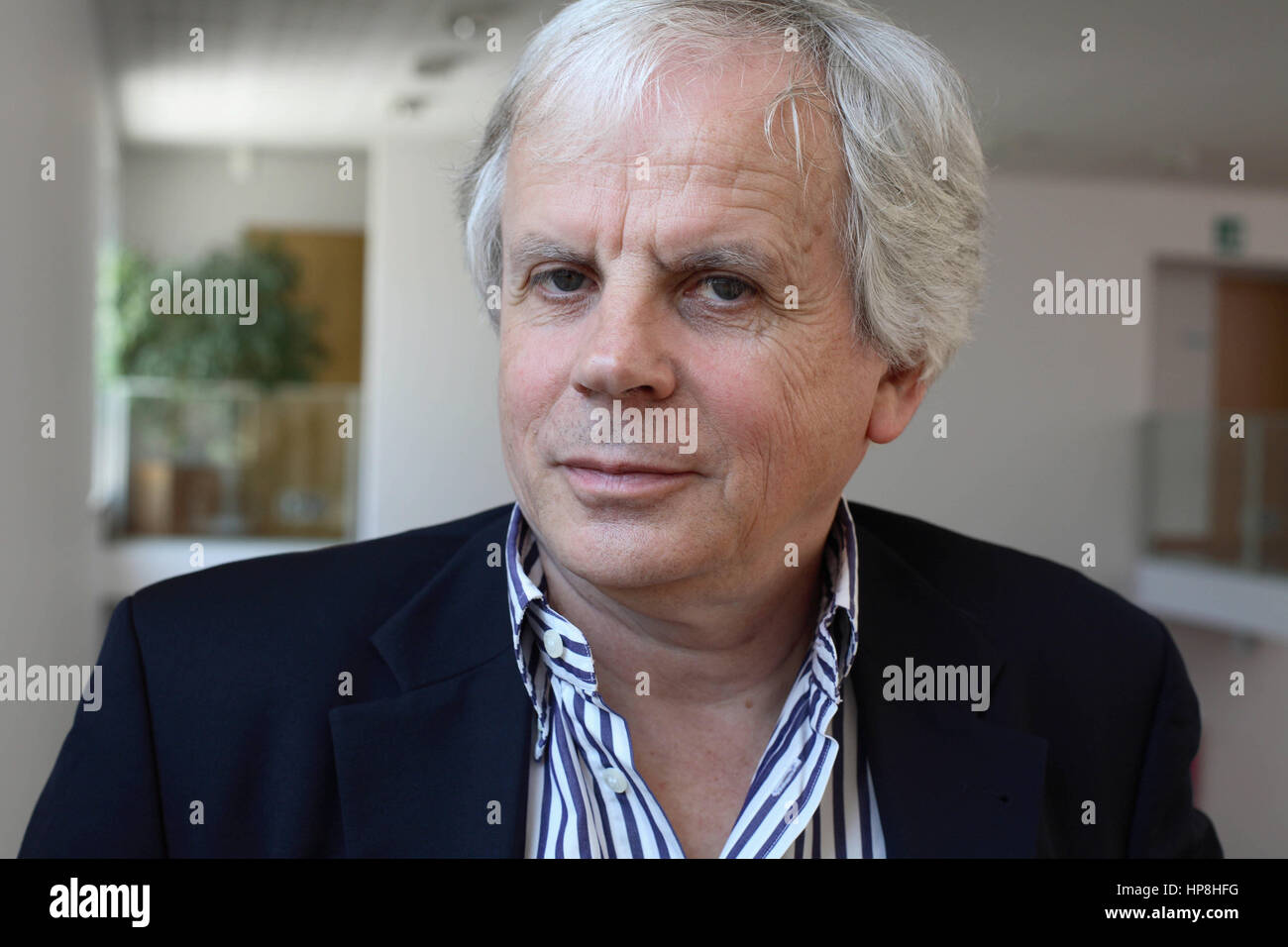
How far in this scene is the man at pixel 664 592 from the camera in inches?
37.0

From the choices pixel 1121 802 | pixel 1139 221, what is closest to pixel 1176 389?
pixel 1139 221

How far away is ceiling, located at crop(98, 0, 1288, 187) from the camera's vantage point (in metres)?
2.52

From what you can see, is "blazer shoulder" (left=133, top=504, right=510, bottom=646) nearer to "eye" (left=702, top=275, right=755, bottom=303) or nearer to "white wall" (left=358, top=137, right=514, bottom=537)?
"eye" (left=702, top=275, right=755, bottom=303)

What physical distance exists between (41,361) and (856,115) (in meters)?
1.57

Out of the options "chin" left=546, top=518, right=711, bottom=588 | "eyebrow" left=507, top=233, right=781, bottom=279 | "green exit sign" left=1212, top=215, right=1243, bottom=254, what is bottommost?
"chin" left=546, top=518, right=711, bottom=588

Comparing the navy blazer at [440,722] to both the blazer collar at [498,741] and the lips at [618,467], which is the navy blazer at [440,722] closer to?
the blazer collar at [498,741]

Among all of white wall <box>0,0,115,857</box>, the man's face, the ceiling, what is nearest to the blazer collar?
the man's face

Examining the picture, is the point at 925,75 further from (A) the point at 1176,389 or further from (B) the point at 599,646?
(A) the point at 1176,389

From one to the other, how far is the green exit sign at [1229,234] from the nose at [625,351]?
22.4ft

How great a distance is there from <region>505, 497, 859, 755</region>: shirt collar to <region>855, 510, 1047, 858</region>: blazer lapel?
57mm

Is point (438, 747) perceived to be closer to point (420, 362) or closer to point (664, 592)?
point (664, 592)

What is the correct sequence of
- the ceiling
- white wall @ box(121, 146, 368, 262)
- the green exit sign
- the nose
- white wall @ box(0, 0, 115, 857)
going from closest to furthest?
1. the nose
2. white wall @ box(0, 0, 115, 857)
3. the ceiling
4. the green exit sign
5. white wall @ box(121, 146, 368, 262)

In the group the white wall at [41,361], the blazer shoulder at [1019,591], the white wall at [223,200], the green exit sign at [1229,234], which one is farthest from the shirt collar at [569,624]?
the green exit sign at [1229,234]

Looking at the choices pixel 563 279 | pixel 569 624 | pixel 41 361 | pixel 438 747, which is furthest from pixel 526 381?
pixel 41 361
